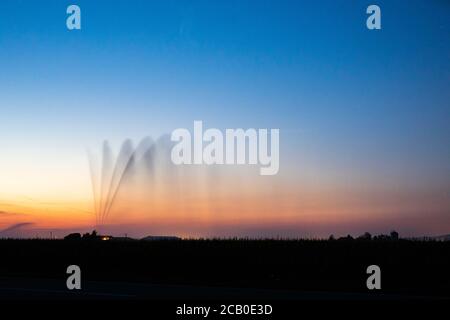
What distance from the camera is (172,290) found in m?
22.5

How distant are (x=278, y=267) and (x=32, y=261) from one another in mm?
17831

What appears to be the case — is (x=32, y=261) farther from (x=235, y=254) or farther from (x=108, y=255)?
(x=235, y=254)

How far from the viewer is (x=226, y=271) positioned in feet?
115

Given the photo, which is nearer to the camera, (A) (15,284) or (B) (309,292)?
(B) (309,292)

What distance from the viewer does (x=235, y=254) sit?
144 ft

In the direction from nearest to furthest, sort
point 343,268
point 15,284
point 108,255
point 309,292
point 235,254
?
point 309,292 → point 15,284 → point 343,268 → point 235,254 → point 108,255

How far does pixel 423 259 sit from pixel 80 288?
24.1 m

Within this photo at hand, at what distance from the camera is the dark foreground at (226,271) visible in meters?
21.8

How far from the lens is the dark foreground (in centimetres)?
2180
